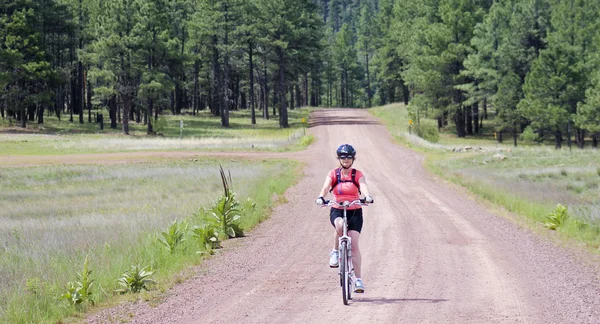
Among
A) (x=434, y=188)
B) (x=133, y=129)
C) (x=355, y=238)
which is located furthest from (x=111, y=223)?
(x=133, y=129)

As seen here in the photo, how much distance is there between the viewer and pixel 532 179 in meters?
30.0

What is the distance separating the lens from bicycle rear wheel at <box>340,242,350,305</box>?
27.2 ft

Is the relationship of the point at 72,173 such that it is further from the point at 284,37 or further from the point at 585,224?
the point at 284,37

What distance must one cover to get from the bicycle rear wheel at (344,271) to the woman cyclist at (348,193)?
0.23 meters

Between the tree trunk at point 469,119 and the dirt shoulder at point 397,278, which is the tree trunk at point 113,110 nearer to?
the tree trunk at point 469,119

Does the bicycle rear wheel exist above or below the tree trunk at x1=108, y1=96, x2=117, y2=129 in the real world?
below

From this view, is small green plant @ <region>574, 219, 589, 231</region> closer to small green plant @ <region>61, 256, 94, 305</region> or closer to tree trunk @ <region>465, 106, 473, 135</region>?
small green plant @ <region>61, 256, 94, 305</region>

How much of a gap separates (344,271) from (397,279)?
1.95 meters

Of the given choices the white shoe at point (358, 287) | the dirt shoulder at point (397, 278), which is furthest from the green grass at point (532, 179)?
the white shoe at point (358, 287)

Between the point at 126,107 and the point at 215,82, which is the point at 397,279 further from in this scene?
the point at 215,82

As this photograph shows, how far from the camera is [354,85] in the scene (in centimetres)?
14088

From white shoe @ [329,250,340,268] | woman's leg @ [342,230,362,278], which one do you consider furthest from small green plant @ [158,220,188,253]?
woman's leg @ [342,230,362,278]

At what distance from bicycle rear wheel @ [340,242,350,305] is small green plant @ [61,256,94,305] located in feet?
11.9

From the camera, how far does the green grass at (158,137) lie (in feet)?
159
